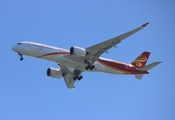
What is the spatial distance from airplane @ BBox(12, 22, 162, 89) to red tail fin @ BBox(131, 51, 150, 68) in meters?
0.38

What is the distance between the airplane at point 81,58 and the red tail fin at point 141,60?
0.38 meters

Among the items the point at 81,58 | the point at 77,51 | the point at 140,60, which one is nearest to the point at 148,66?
the point at 140,60

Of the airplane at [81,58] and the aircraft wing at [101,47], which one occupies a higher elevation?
the aircraft wing at [101,47]

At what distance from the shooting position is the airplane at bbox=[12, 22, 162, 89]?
53.5 m

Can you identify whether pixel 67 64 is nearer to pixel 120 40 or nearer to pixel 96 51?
pixel 96 51

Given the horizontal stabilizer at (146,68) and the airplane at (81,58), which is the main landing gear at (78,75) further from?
the horizontal stabilizer at (146,68)

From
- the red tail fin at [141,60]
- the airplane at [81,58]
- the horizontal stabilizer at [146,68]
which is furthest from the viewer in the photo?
the red tail fin at [141,60]

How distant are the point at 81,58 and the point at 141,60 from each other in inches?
491

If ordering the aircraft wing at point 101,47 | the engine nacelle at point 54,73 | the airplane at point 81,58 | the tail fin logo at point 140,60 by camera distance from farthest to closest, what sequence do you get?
the tail fin logo at point 140,60 → the engine nacelle at point 54,73 → the airplane at point 81,58 → the aircraft wing at point 101,47

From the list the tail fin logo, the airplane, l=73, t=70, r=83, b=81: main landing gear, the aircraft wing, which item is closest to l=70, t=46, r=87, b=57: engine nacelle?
the airplane

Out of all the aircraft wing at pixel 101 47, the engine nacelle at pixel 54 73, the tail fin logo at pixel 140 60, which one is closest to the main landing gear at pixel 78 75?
the engine nacelle at pixel 54 73

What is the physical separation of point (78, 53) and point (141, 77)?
12.1 metres

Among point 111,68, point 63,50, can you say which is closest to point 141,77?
point 111,68

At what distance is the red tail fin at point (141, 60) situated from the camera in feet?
202
